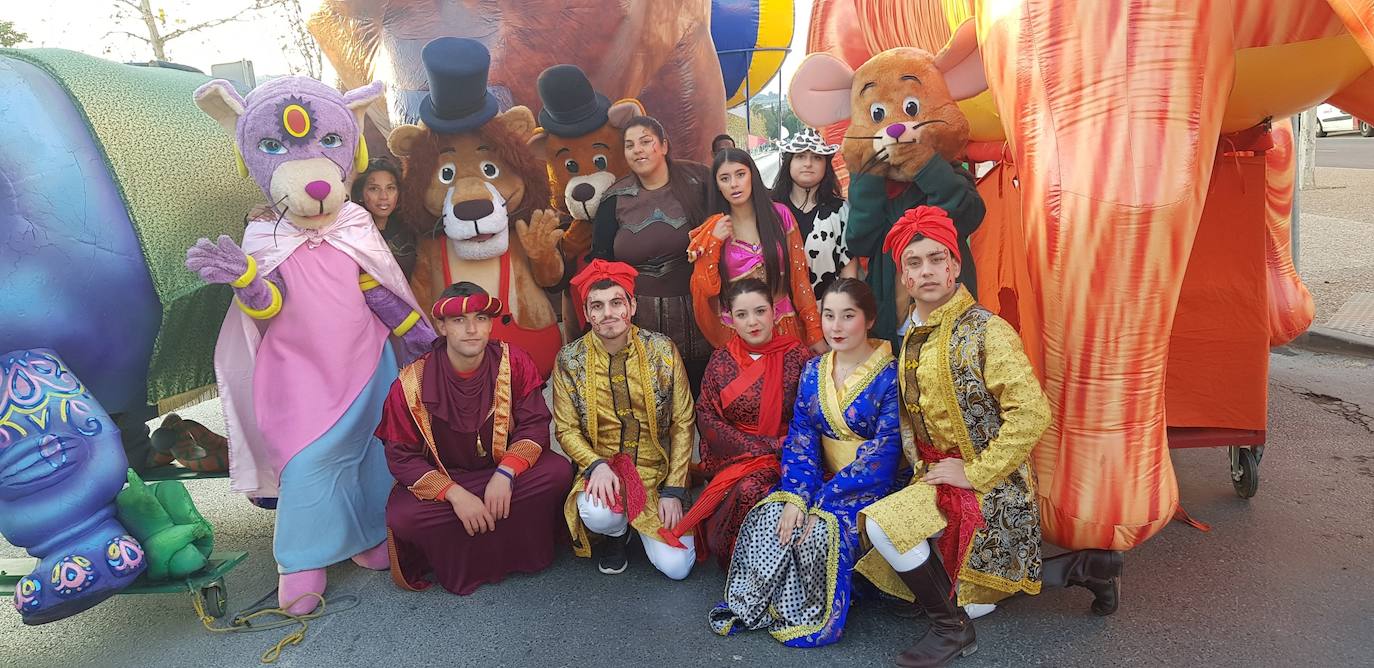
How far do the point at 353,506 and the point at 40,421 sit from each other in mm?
902

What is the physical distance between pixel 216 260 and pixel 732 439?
1.65 metres

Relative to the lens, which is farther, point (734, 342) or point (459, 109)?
point (459, 109)

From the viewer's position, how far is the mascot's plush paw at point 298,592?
8.94 feet

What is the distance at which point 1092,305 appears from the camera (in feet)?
6.81

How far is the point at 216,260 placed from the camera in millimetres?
2580

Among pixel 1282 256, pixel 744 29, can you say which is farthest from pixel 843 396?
pixel 744 29

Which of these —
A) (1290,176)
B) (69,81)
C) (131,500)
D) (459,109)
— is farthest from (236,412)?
(1290,176)

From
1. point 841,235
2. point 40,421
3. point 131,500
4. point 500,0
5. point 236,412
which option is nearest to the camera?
point 40,421

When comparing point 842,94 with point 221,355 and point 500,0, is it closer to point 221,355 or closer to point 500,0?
point 500,0

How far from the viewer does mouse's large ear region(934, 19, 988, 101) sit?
9.71 ft

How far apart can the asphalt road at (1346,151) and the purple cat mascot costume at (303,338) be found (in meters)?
14.9

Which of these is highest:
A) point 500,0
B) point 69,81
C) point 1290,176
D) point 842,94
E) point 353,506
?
point 500,0

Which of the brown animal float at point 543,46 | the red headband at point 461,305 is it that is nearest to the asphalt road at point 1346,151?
the brown animal float at point 543,46

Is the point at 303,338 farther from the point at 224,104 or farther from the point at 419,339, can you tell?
the point at 224,104
